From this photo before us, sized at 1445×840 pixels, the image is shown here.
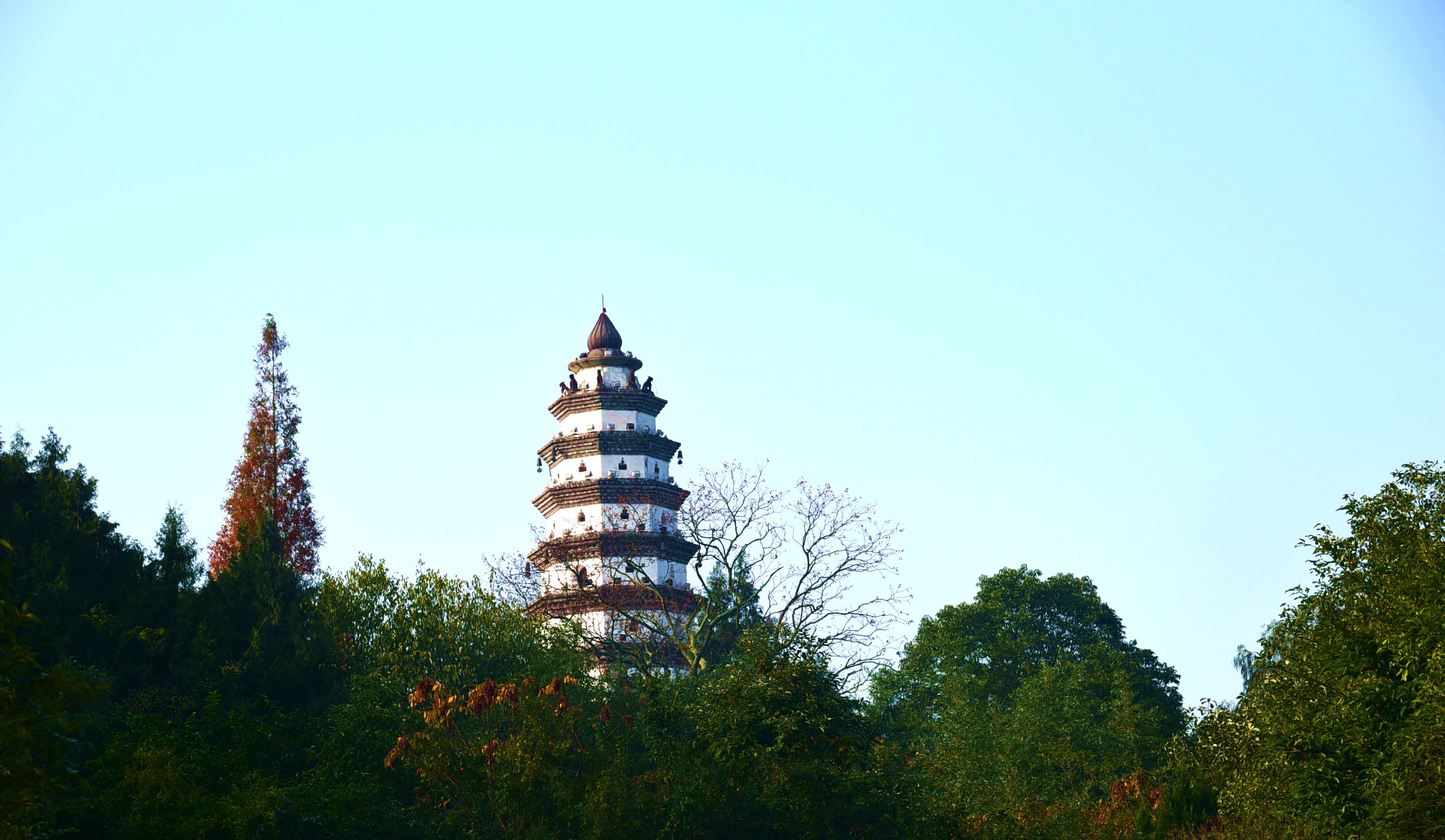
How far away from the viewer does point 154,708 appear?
108 ft

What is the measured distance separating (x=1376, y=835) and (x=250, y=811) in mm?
16904

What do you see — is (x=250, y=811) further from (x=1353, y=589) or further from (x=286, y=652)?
A: (x=1353, y=589)

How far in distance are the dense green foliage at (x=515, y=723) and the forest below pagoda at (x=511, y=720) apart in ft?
0.21

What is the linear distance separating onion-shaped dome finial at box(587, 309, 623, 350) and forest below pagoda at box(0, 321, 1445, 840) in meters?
16.5

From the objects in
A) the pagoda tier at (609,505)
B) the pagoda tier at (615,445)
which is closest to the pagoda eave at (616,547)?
the pagoda tier at (609,505)

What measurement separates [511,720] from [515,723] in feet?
0.59

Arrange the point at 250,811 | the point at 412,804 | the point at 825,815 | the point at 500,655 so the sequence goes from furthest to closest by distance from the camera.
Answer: the point at 500,655, the point at 412,804, the point at 825,815, the point at 250,811

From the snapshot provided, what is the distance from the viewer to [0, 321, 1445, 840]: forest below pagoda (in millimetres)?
23984

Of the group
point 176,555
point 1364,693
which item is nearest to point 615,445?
point 176,555

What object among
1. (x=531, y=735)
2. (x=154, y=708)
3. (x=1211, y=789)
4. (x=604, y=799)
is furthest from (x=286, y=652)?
(x=1211, y=789)

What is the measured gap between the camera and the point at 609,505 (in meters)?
57.2

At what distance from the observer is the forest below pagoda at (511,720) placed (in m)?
24.0

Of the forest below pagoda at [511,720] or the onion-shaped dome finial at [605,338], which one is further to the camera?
the onion-shaped dome finial at [605,338]

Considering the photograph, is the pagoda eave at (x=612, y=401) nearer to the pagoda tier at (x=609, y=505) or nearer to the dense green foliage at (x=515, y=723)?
the pagoda tier at (x=609, y=505)
